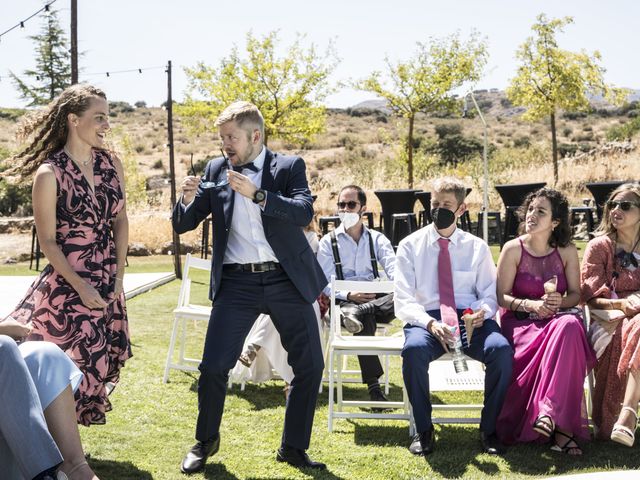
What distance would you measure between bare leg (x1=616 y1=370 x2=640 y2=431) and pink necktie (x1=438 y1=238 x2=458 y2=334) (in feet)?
3.45

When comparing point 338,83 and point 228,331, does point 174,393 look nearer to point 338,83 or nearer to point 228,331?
point 228,331

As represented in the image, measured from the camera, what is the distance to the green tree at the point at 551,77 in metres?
23.3

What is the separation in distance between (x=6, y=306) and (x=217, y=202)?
649 centimetres

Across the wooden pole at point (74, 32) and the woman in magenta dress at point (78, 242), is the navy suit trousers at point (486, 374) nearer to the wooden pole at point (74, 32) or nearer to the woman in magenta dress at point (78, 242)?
the woman in magenta dress at point (78, 242)

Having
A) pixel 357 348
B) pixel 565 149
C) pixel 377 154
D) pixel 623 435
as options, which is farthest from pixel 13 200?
pixel 623 435

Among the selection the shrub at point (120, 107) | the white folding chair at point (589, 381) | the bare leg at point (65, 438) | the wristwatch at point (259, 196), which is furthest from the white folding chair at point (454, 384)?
the shrub at point (120, 107)

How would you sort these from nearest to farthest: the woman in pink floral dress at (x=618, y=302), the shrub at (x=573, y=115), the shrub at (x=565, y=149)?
the woman in pink floral dress at (x=618, y=302) < the shrub at (x=565, y=149) < the shrub at (x=573, y=115)

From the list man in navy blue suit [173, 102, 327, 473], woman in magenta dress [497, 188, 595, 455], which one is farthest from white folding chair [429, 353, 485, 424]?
man in navy blue suit [173, 102, 327, 473]

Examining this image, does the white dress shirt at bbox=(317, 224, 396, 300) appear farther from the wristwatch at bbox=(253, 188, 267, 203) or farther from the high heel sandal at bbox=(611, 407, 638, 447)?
the wristwatch at bbox=(253, 188, 267, 203)

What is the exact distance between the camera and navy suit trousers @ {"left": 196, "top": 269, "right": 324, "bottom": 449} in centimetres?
434

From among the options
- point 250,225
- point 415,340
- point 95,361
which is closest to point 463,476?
point 415,340

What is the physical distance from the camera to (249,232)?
14.4 feet

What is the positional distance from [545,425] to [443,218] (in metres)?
1.44

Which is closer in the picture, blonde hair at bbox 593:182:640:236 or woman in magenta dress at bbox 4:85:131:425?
woman in magenta dress at bbox 4:85:131:425
